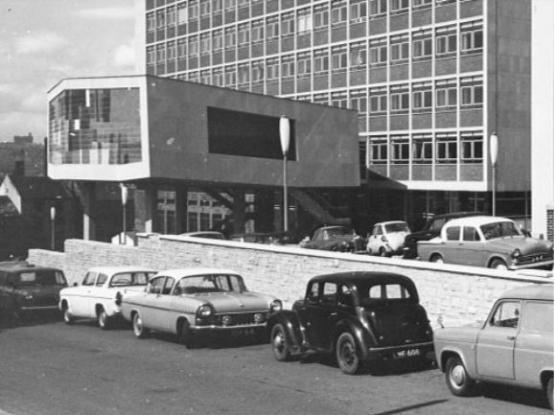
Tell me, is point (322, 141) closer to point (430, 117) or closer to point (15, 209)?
point (430, 117)

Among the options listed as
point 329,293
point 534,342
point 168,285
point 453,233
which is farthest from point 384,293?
point 453,233

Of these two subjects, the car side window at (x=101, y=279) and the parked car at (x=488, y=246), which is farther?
the car side window at (x=101, y=279)

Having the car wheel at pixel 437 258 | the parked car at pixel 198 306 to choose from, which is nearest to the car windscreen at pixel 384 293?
the parked car at pixel 198 306

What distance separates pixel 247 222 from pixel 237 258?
116 feet

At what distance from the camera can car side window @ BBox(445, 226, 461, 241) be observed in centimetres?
A: 2223

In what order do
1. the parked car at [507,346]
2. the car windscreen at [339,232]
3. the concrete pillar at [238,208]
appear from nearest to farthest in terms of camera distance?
1. the parked car at [507,346]
2. the car windscreen at [339,232]
3. the concrete pillar at [238,208]

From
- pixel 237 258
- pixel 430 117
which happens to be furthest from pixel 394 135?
pixel 237 258

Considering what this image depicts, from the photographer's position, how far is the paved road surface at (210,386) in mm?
10555

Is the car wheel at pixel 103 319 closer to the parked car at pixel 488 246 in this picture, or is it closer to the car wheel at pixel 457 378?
the parked car at pixel 488 246

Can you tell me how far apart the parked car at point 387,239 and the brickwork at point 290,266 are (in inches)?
348

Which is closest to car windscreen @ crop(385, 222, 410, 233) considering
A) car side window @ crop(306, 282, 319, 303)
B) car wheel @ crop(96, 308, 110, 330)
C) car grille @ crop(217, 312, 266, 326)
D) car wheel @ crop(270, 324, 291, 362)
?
car wheel @ crop(96, 308, 110, 330)

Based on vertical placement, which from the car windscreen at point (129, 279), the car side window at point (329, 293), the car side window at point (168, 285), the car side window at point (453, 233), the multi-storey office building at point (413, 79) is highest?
the multi-storey office building at point (413, 79)

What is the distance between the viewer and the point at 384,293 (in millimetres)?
13094

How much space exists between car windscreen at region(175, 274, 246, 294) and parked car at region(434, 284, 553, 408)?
19.8 ft
